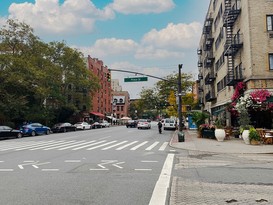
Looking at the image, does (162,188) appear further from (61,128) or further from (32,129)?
(61,128)

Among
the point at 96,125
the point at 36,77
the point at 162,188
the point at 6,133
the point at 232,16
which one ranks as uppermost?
the point at 232,16

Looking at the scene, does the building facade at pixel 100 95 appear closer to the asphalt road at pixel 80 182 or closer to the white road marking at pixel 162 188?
the asphalt road at pixel 80 182

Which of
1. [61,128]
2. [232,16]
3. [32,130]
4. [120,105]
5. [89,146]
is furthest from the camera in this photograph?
[120,105]

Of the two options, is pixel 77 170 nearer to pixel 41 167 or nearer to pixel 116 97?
pixel 41 167

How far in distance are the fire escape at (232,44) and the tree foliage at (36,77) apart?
24.7m

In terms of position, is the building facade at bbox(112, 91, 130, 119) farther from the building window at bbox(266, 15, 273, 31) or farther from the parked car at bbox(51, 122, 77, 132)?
the building window at bbox(266, 15, 273, 31)

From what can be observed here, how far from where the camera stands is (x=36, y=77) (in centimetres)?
3972

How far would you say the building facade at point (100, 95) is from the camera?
80.7 meters

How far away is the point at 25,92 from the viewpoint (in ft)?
136

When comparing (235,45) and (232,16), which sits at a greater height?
(232,16)

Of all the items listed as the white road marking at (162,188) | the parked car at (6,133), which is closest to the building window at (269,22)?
the white road marking at (162,188)

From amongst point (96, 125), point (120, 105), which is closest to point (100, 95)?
point (96, 125)

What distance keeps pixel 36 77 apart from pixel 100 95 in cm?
4881

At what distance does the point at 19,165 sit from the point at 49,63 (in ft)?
129
